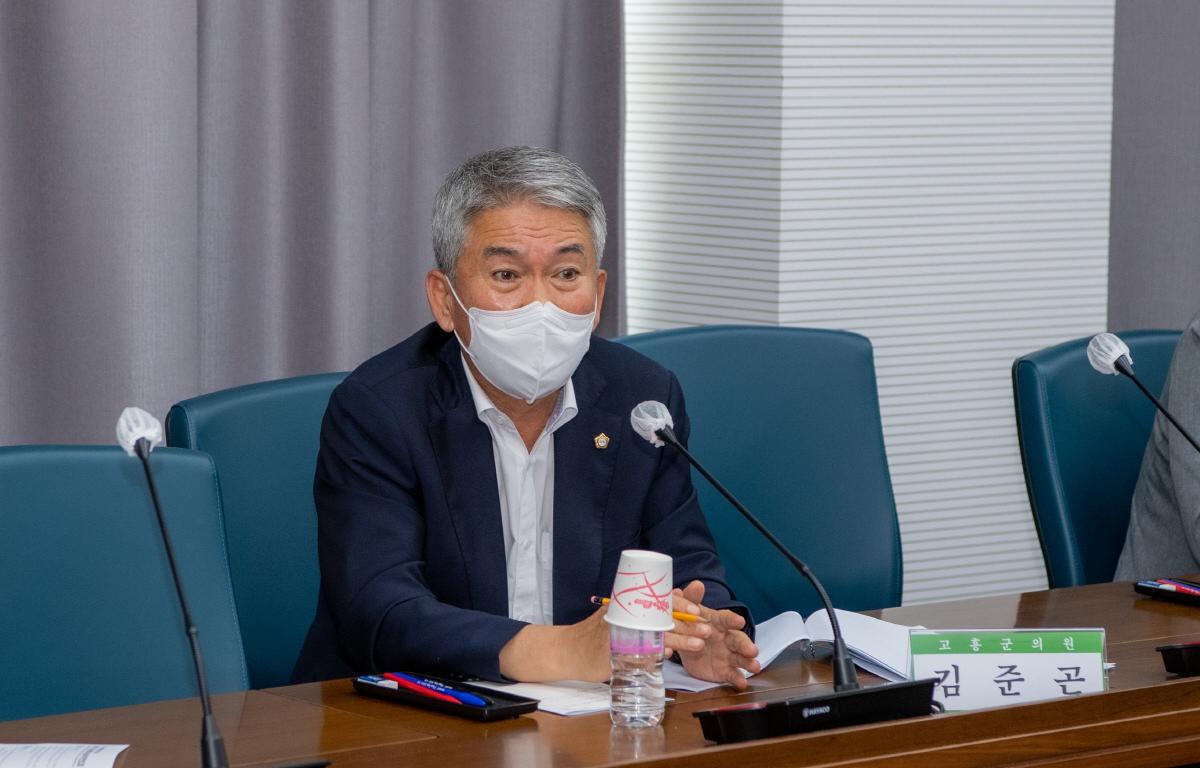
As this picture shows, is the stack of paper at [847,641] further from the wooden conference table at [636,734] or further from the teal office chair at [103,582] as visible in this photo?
the teal office chair at [103,582]

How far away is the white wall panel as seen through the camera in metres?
3.21

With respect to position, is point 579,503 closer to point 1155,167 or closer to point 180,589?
point 180,589

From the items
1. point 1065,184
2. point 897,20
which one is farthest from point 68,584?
point 1065,184

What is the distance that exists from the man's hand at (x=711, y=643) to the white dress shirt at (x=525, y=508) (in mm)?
375

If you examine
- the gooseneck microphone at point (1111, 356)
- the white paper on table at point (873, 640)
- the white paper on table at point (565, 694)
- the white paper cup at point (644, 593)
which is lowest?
the white paper on table at point (565, 694)

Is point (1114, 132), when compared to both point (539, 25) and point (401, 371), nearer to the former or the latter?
point (539, 25)

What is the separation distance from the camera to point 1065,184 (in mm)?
3479

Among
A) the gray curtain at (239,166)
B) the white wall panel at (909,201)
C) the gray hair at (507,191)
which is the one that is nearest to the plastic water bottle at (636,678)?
the gray hair at (507,191)

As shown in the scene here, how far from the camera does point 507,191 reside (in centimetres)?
208

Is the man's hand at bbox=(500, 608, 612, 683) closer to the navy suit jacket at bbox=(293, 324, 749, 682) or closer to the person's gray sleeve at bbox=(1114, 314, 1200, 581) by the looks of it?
the navy suit jacket at bbox=(293, 324, 749, 682)

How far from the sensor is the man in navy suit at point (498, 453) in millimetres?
2023

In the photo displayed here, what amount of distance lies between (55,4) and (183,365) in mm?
645

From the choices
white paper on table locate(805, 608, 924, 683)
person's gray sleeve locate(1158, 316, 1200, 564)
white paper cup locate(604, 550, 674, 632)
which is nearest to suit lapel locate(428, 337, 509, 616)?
white paper on table locate(805, 608, 924, 683)

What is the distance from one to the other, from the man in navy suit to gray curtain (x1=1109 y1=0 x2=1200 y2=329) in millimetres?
2214
